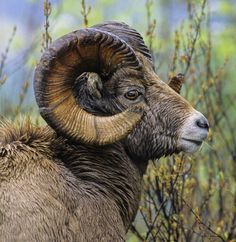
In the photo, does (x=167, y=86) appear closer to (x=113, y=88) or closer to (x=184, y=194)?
(x=113, y=88)

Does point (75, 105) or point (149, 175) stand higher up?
point (75, 105)

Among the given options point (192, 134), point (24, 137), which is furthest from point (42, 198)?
point (192, 134)

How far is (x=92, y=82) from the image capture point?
25.6 feet

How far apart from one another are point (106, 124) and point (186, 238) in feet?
9.31

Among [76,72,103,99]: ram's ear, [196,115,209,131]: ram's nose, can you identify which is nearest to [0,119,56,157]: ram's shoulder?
[76,72,103,99]: ram's ear

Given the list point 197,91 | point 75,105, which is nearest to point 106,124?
point 75,105

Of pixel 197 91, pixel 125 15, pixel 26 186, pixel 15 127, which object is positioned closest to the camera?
pixel 26 186

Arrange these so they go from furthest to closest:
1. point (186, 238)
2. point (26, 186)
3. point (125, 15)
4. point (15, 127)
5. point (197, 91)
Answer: point (125, 15), point (197, 91), point (186, 238), point (15, 127), point (26, 186)

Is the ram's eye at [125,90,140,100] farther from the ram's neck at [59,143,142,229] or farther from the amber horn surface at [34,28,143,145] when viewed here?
the ram's neck at [59,143,142,229]

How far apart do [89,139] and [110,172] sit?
18.3 inches

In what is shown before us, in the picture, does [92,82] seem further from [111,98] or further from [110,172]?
[110,172]

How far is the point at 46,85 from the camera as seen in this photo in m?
7.39

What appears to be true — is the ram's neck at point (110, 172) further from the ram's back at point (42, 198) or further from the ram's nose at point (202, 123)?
the ram's nose at point (202, 123)

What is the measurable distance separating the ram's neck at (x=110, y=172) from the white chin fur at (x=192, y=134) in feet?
1.83
